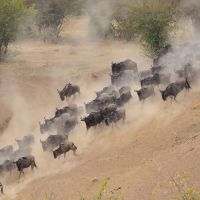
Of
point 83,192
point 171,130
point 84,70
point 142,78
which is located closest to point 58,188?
point 83,192

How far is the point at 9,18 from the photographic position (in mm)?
39375

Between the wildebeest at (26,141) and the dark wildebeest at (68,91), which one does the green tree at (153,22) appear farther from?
the wildebeest at (26,141)

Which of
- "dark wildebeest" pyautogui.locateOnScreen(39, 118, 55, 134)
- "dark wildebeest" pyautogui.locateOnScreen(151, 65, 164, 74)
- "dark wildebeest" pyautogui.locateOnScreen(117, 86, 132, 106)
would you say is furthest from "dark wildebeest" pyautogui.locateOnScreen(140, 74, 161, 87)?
"dark wildebeest" pyautogui.locateOnScreen(39, 118, 55, 134)

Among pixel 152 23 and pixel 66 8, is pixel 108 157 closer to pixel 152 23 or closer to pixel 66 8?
pixel 152 23

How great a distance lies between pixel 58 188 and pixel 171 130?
17.3 feet

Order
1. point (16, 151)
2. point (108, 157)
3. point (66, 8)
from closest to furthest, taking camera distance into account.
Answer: point (108, 157), point (16, 151), point (66, 8)

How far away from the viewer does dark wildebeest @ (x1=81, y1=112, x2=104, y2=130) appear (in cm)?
2405

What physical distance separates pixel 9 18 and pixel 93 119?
18.2 meters

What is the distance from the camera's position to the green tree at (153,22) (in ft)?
112

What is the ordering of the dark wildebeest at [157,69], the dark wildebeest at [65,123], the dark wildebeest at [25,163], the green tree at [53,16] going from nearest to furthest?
the dark wildebeest at [25,163] → the dark wildebeest at [65,123] → the dark wildebeest at [157,69] → the green tree at [53,16]

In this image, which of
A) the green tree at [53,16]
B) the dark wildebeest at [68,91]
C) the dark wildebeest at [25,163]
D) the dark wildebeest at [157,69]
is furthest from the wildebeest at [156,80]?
the green tree at [53,16]

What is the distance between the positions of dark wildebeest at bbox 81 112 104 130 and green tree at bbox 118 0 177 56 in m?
12.1

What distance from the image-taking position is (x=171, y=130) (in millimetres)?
20578

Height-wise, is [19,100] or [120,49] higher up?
[120,49]
